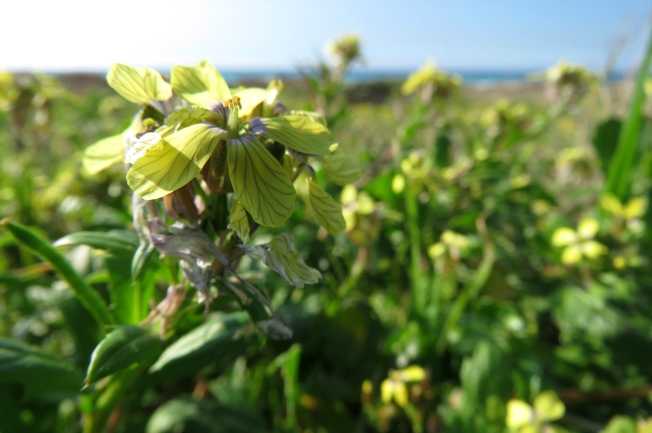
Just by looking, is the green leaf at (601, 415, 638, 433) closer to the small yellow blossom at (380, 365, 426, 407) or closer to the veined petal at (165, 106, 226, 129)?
the small yellow blossom at (380, 365, 426, 407)

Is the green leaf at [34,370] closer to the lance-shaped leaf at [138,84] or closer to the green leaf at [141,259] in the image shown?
the green leaf at [141,259]

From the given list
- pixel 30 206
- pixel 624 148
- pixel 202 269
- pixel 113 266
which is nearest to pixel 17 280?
pixel 113 266

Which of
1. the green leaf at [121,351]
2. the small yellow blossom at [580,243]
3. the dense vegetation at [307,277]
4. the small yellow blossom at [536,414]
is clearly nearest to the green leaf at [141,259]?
the dense vegetation at [307,277]

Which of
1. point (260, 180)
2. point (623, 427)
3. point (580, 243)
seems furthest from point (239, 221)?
point (580, 243)

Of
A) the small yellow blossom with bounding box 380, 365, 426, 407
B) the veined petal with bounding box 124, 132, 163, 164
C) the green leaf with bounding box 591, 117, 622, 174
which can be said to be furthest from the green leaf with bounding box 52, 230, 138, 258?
the green leaf with bounding box 591, 117, 622, 174

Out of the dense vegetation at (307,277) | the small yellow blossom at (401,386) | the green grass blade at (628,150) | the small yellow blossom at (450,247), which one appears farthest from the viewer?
the green grass blade at (628,150)

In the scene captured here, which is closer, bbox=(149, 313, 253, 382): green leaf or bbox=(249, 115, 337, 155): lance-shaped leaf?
bbox=(249, 115, 337, 155): lance-shaped leaf
